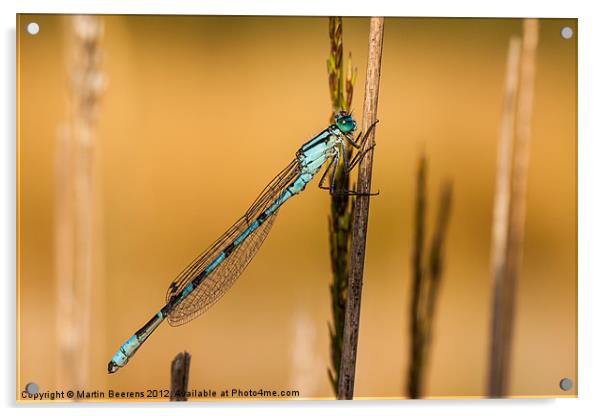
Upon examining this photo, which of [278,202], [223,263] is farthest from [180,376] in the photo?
[278,202]

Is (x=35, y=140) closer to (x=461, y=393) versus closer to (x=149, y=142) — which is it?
(x=149, y=142)

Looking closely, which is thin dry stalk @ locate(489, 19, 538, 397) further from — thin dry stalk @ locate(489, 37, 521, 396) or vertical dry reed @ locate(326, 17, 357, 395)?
vertical dry reed @ locate(326, 17, 357, 395)

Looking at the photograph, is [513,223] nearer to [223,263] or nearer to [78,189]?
[223,263]

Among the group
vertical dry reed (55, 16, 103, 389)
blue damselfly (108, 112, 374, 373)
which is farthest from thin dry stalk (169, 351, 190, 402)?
vertical dry reed (55, 16, 103, 389)

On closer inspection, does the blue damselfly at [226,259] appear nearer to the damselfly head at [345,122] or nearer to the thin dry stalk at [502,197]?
the damselfly head at [345,122]

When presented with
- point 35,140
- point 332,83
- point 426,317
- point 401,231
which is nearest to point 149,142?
point 35,140
